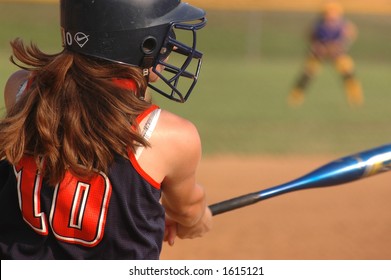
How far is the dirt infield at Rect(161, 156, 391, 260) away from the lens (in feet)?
18.8

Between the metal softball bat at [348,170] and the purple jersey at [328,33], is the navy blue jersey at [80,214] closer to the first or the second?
the metal softball bat at [348,170]

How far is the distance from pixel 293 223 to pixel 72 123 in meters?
4.26

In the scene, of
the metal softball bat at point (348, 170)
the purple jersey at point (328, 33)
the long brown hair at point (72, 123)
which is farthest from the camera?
the purple jersey at point (328, 33)

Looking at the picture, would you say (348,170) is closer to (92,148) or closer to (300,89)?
(92,148)

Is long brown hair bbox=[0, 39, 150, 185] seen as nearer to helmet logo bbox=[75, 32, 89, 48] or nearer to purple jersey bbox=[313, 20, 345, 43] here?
helmet logo bbox=[75, 32, 89, 48]


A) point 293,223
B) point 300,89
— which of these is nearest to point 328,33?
point 300,89

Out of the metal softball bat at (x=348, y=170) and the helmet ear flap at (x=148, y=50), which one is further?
the metal softball bat at (x=348, y=170)

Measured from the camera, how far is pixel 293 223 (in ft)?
21.1

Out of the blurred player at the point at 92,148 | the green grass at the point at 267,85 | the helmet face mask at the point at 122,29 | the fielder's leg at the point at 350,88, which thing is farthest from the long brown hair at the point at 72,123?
the fielder's leg at the point at 350,88

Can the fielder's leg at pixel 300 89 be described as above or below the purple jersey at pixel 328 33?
below

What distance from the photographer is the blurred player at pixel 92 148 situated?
2.45m

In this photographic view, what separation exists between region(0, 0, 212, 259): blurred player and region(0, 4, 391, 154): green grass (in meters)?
6.68

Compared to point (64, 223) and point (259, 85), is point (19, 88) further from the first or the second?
point (259, 85)

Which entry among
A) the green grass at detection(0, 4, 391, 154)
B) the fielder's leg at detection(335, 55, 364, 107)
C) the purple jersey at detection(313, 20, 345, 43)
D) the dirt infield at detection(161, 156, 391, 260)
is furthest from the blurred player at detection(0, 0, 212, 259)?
the purple jersey at detection(313, 20, 345, 43)
